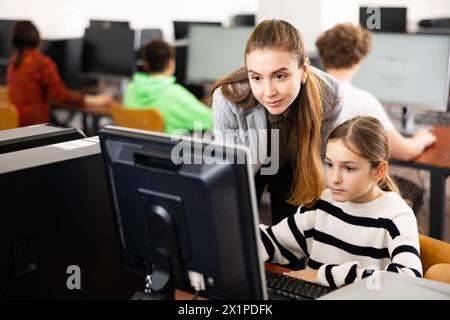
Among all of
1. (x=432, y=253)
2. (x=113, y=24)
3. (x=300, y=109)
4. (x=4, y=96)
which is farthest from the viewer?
(x=113, y=24)

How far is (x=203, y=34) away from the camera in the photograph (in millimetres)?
4199

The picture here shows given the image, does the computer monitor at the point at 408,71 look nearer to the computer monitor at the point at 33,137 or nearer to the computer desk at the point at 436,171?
the computer desk at the point at 436,171

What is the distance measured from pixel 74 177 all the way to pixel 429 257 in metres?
0.88

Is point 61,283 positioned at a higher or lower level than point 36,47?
lower

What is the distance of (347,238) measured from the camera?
1651mm

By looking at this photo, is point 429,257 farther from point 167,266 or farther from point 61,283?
point 61,283

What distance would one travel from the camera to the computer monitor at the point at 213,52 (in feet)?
13.4

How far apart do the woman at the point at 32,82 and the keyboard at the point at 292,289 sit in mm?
3106

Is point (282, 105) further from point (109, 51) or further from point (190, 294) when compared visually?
point (109, 51)

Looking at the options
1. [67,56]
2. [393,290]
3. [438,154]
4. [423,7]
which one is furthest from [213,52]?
[423,7]

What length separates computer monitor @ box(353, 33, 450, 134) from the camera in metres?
3.27

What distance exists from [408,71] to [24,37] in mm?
2334

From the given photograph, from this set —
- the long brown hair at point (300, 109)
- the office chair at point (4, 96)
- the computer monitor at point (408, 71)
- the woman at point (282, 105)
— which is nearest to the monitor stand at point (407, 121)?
the computer monitor at point (408, 71)
